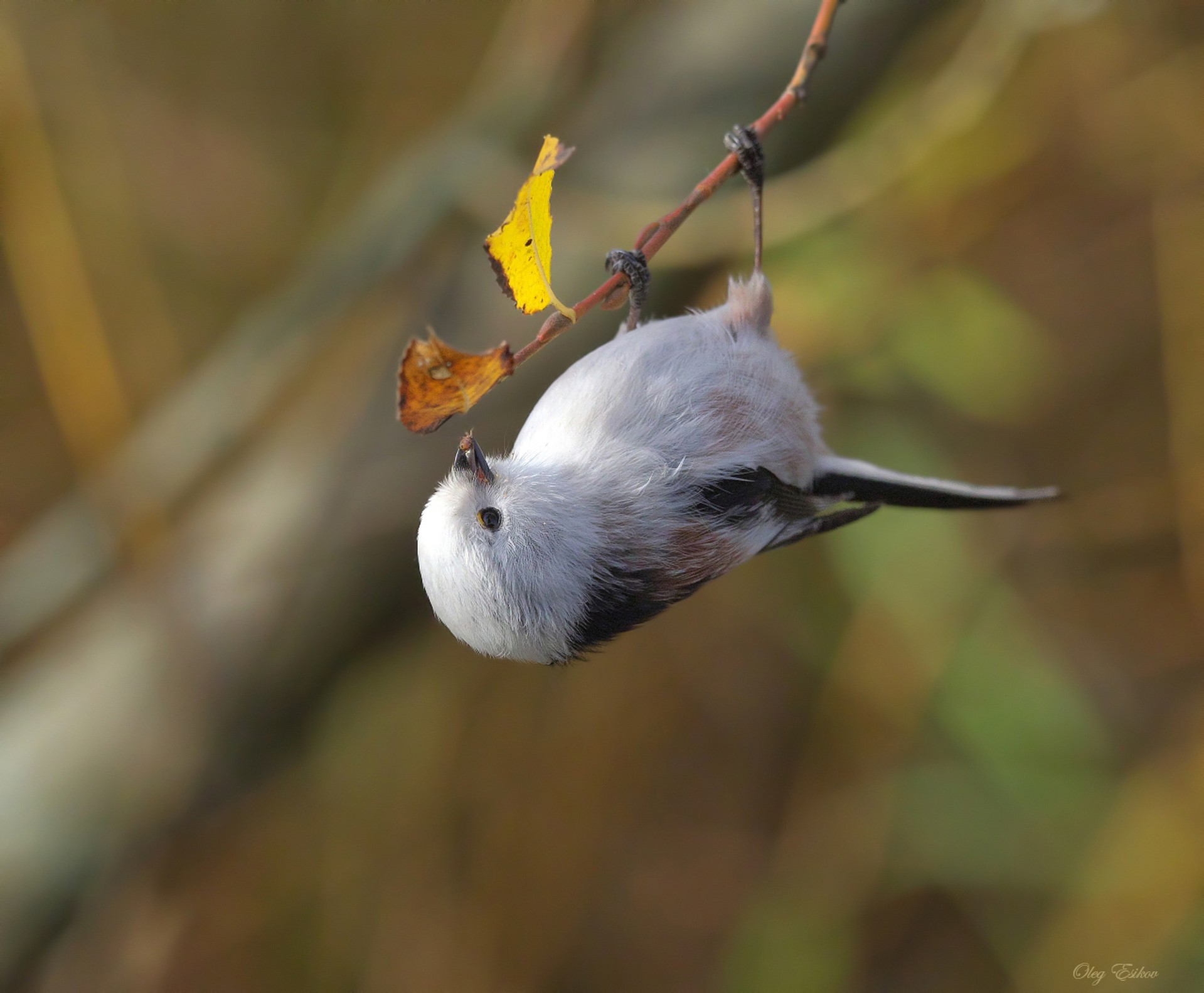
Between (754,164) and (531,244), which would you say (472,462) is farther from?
(754,164)

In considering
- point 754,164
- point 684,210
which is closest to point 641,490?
point 684,210

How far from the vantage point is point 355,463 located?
1.84 meters

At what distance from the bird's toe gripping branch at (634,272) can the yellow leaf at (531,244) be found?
13.7 inches

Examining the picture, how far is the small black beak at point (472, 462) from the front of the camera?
0.96m

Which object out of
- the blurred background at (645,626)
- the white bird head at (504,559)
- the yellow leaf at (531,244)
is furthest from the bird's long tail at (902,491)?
the yellow leaf at (531,244)

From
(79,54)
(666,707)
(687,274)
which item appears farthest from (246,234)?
(666,707)

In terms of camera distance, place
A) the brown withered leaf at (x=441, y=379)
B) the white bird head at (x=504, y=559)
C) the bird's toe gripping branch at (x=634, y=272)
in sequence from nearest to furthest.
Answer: the brown withered leaf at (x=441, y=379)
the white bird head at (x=504, y=559)
the bird's toe gripping branch at (x=634, y=272)

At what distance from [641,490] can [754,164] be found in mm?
580

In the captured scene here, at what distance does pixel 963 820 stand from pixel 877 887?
27 centimetres

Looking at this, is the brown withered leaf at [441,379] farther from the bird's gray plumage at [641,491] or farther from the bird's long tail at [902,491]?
the bird's long tail at [902,491]

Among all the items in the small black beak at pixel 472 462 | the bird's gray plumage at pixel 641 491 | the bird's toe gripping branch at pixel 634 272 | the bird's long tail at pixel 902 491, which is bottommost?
the bird's long tail at pixel 902 491

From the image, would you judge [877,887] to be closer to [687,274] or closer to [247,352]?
[687,274]

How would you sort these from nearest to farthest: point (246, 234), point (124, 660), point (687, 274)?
point (687, 274), point (124, 660), point (246, 234)

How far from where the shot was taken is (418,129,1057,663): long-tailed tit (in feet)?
3.19
